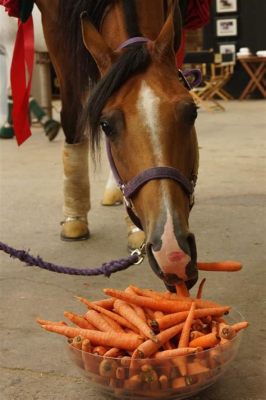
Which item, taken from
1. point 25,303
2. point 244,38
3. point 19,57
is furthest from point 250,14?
point 25,303

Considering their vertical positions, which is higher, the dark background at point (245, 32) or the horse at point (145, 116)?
the horse at point (145, 116)

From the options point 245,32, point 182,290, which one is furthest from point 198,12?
point 245,32

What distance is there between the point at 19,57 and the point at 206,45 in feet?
27.1

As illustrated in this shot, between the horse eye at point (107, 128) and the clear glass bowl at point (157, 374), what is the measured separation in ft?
1.55

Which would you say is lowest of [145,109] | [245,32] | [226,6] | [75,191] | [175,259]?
[245,32]

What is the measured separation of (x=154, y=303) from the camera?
1.29m

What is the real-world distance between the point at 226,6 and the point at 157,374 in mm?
9388

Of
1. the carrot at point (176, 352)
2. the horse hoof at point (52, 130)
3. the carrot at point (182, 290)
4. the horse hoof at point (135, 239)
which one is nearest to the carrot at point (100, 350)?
the carrot at point (176, 352)

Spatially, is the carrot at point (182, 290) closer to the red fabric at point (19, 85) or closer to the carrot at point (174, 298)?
the carrot at point (174, 298)

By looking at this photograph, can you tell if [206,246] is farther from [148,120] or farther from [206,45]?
[206,45]

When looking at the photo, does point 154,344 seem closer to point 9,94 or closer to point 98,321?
point 98,321

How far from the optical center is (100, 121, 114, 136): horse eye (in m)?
1.34

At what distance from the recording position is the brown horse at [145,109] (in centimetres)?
118

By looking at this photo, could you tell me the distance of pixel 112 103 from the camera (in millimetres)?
1356
